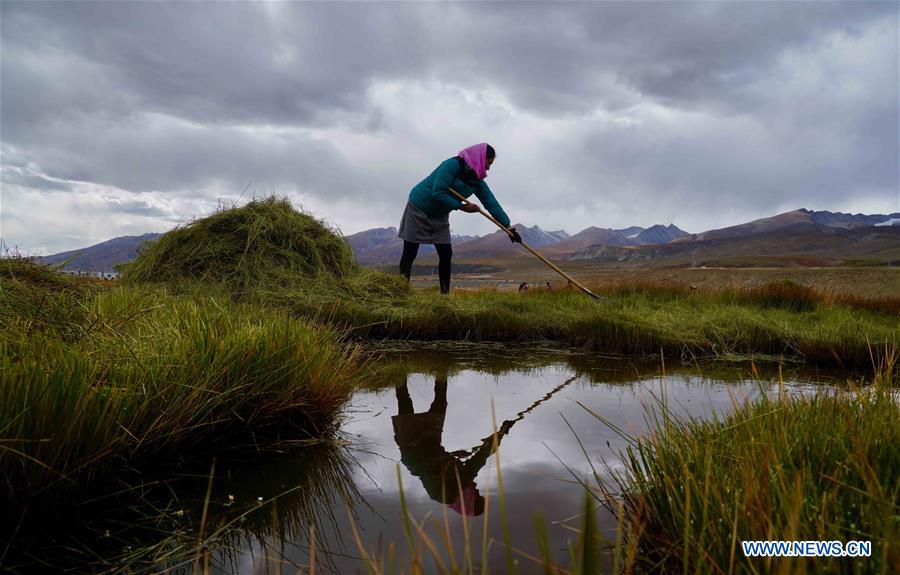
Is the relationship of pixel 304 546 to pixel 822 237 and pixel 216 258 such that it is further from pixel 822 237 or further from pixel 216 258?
pixel 822 237

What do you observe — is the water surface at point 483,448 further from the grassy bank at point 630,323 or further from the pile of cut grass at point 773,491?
the grassy bank at point 630,323

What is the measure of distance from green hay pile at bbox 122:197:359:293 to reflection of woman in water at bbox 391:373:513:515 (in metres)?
4.05

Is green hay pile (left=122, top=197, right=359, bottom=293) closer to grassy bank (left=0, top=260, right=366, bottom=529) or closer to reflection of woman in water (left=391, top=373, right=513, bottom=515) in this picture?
grassy bank (left=0, top=260, right=366, bottom=529)

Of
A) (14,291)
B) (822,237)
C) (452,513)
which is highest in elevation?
(822,237)

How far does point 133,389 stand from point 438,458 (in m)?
1.09

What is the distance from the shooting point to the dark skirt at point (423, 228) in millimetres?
7246

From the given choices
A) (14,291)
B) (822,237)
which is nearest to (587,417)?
(14,291)

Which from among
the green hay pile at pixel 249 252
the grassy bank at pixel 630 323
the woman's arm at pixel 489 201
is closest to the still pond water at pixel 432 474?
the grassy bank at pixel 630 323

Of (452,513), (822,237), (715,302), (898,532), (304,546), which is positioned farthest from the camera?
(822,237)

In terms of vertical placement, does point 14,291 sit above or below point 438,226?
below

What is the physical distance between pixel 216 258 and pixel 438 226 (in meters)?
2.85

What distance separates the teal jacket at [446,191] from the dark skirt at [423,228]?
0.07 metres

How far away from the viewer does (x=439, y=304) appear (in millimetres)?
5758

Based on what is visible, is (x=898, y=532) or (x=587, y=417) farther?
(x=587, y=417)
